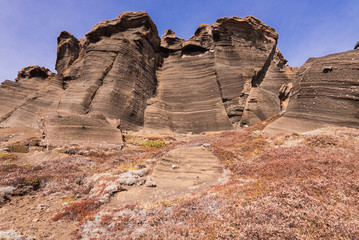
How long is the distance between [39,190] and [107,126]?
15.5 m

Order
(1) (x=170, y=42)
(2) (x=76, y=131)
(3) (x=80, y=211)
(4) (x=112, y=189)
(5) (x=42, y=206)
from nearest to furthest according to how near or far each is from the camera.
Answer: (3) (x=80, y=211) → (5) (x=42, y=206) → (4) (x=112, y=189) → (2) (x=76, y=131) → (1) (x=170, y=42)

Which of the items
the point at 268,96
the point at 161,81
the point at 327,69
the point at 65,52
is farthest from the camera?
the point at 65,52

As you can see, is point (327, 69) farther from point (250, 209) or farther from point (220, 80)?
point (220, 80)

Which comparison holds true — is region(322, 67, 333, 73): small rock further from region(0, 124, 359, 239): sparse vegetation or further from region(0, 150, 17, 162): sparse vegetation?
region(0, 150, 17, 162): sparse vegetation

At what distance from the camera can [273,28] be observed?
48.1m

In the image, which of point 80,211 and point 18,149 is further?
point 18,149

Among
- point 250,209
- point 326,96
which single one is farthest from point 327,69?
point 250,209

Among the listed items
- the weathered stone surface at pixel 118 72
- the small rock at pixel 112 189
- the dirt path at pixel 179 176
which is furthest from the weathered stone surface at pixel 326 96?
the weathered stone surface at pixel 118 72

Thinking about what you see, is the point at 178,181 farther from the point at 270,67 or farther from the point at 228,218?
the point at 270,67

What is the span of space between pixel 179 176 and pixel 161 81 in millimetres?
41911

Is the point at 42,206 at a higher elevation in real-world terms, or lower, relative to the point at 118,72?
lower

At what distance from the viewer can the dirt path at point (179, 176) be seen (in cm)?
767

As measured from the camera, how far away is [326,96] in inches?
688

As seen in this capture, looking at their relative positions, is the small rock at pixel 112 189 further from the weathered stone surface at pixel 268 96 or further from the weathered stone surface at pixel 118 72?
the weathered stone surface at pixel 268 96
